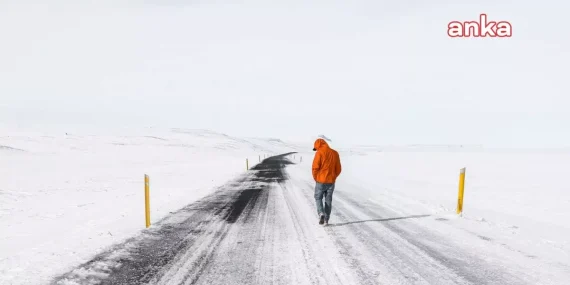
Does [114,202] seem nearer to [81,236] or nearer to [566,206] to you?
[81,236]

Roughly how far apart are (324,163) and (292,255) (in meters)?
2.62

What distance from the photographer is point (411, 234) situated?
21.7 ft

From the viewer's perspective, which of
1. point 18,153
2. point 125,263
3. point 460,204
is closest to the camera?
point 125,263

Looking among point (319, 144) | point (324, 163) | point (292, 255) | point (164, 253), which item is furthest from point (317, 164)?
point (164, 253)

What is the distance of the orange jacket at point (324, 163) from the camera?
7.20 m

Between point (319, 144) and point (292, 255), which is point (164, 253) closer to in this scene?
point (292, 255)

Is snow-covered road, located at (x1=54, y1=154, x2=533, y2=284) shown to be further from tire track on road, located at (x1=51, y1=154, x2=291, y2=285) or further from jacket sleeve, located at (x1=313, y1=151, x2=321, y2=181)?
jacket sleeve, located at (x1=313, y1=151, x2=321, y2=181)

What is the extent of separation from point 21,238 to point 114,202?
5.06m

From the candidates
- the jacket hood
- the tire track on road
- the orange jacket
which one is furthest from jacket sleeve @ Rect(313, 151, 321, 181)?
the tire track on road

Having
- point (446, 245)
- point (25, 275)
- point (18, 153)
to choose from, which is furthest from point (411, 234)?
point (18, 153)

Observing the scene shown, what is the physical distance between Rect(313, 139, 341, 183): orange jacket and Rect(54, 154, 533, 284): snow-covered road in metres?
1.05

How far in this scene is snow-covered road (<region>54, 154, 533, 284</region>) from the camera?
4133 millimetres

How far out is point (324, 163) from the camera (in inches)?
284

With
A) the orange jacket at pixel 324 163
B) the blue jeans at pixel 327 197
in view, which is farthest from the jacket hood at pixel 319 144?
the blue jeans at pixel 327 197
